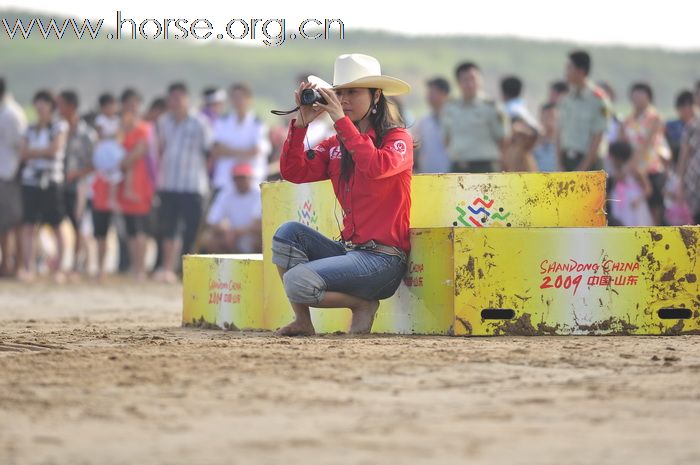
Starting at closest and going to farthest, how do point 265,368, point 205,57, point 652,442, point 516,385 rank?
point 652,442 → point 516,385 → point 265,368 → point 205,57

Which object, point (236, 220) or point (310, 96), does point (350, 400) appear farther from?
point (236, 220)

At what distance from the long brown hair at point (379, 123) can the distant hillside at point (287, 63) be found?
63.3 m

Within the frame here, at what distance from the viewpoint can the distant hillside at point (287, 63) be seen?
77875 millimetres

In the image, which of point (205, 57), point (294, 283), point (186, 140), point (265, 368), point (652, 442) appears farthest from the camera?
point (205, 57)

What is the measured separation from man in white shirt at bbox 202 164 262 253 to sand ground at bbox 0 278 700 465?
7.71m

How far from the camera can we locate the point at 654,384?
18.7 ft

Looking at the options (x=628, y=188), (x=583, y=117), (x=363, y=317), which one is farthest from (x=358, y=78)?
(x=628, y=188)

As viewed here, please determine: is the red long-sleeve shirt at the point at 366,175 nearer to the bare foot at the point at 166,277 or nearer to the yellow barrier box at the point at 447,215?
the yellow barrier box at the point at 447,215

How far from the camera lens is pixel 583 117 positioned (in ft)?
43.9

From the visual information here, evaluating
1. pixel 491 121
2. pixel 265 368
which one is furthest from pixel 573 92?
pixel 265 368

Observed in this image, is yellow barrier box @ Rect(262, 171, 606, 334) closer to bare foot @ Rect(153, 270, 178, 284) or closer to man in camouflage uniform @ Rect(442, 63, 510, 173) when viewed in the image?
man in camouflage uniform @ Rect(442, 63, 510, 173)

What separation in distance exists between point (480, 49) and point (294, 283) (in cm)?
8617

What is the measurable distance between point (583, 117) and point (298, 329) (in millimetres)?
6134

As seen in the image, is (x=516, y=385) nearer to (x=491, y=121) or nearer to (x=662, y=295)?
(x=662, y=295)
